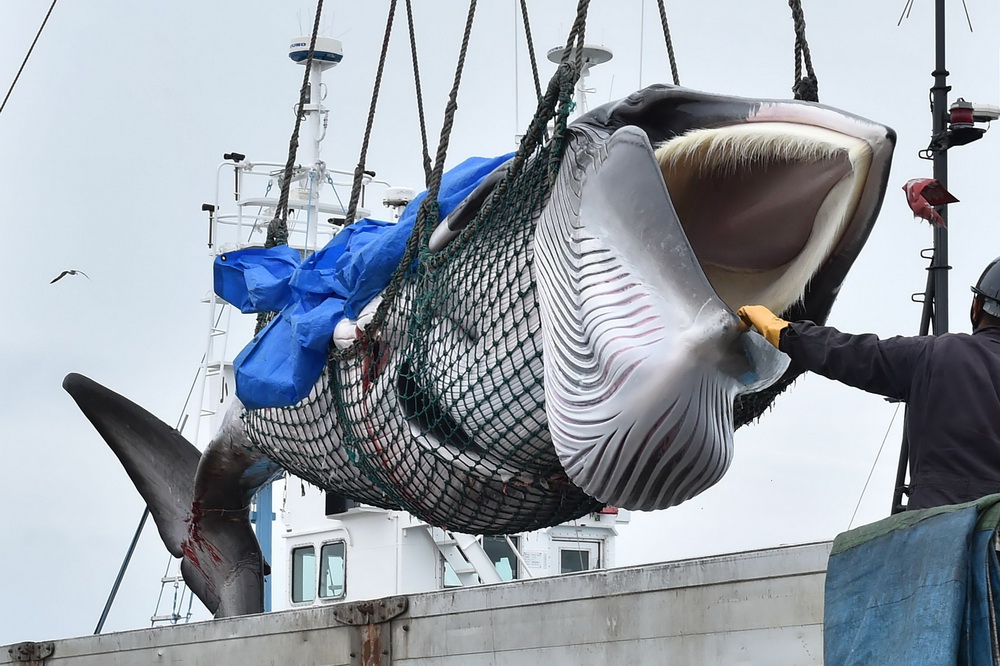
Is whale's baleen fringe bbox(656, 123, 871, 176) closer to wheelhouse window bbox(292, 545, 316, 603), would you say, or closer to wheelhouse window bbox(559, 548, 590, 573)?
wheelhouse window bbox(559, 548, 590, 573)

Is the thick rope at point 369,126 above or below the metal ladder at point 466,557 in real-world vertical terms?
above

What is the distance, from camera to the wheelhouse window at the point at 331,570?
996cm

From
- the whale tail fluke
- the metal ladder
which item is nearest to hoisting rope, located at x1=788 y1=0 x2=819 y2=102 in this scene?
the whale tail fluke

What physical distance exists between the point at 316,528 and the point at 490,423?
21.3 ft

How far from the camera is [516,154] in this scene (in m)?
3.82

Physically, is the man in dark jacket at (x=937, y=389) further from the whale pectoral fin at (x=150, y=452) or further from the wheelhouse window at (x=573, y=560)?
the wheelhouse window at (x=573, y=560)

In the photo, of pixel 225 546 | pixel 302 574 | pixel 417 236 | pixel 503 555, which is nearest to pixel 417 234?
pixel 417 236

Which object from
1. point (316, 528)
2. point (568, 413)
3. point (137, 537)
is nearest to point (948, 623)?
point (568, 413)

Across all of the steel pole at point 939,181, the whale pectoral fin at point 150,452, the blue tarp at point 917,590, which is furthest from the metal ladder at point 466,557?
the blue tarp at point 917,590

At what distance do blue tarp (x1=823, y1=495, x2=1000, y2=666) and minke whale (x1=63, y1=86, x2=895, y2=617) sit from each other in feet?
1.56

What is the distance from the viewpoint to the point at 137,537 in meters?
8.69

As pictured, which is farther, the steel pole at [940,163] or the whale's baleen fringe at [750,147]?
the steel pole at [940,163]

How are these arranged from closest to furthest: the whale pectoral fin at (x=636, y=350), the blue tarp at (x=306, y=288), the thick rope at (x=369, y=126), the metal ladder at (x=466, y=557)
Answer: the whale pectoral fin at (x=636, y=350)
the blue tarp at (x=306, y=288)
the thick rope at (x=369, y=126)
the metal ladder at (x=466, y=557)

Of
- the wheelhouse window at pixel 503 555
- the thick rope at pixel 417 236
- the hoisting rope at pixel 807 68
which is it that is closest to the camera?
the hoisting rope at pixel 807 68
